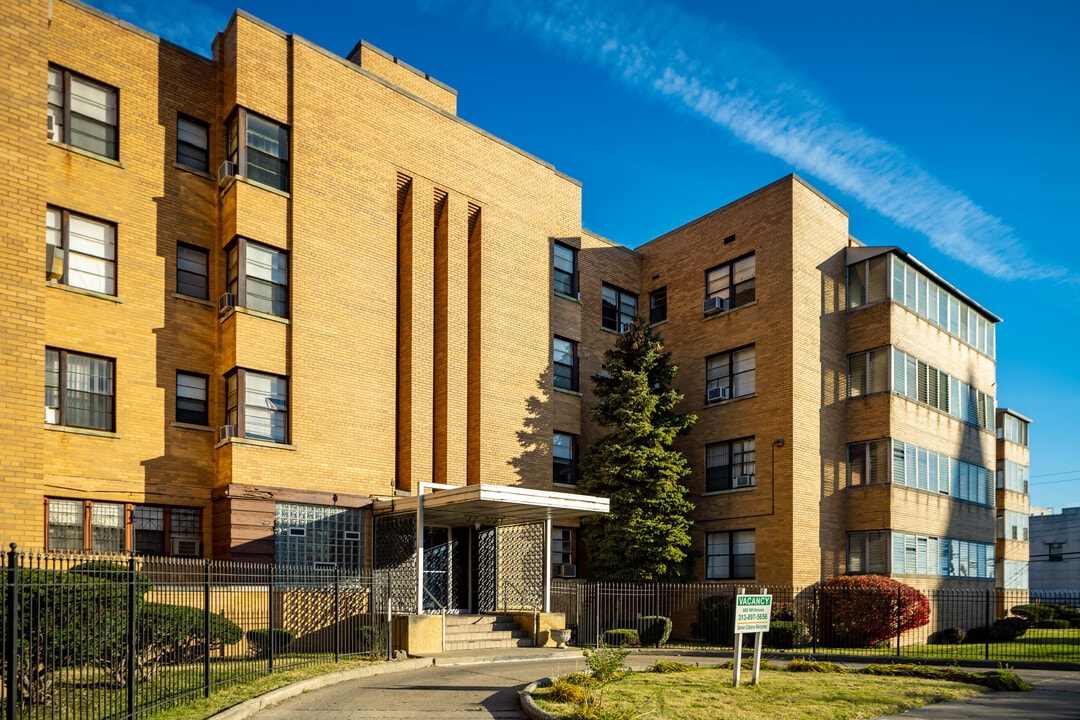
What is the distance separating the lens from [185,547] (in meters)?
22.9

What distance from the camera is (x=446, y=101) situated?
3183 centimetres

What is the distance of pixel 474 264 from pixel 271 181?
7.02 metres

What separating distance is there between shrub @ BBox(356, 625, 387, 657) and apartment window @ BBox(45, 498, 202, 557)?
5.15 metres

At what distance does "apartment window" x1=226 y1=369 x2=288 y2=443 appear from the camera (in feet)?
77.0

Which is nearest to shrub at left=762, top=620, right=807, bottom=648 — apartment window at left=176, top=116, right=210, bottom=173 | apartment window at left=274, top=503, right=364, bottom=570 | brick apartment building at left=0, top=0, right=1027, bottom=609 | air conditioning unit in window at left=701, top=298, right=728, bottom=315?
brick apartment building at left=0, top=0, right=1027, bottom=609

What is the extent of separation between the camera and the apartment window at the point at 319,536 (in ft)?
77.0

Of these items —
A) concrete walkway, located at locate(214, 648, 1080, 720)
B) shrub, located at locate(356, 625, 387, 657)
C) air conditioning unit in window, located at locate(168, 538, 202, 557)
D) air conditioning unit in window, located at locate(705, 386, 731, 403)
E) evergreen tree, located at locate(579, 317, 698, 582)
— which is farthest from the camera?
air conditioning unit in window, located at locate(705, 386, 731, 403)

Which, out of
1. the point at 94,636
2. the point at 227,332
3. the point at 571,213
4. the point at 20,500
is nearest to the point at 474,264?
the point at 571,213

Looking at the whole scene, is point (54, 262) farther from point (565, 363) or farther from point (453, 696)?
point (565, 363)

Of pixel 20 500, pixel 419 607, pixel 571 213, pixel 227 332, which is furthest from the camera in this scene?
pixel 571 213

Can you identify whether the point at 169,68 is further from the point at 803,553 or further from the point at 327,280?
the point at 803,553

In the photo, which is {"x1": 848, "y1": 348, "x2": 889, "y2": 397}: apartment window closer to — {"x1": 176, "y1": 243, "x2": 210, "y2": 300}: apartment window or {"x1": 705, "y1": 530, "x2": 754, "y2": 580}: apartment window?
{"x1": 705, "y1": 530, "x2": 754, "y2": 580}: apartment window

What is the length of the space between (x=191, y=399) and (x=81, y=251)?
4.44 metres

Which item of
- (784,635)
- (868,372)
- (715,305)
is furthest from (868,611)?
(715,305)
